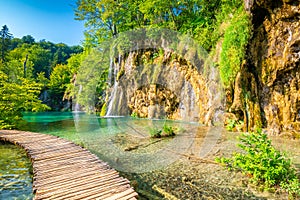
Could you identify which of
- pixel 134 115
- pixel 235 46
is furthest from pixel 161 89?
pixel 235 46

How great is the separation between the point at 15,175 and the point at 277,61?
8.74 meters

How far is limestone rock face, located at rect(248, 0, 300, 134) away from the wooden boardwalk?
6497mm

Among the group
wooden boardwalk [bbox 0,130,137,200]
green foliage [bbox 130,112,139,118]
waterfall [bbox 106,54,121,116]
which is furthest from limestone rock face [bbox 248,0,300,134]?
waterfall [bbox 106,54,121,116]

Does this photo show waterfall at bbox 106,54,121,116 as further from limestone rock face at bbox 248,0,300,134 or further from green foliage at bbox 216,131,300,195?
green foliage at bbox 216,131,300,195

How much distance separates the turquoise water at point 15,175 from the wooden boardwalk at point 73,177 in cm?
33

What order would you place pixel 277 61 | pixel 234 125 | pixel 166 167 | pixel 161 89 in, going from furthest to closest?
pixel 161 89 → pixel 234 125 → pixel 277 61 → pixel 166 167

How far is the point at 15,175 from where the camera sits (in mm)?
4980

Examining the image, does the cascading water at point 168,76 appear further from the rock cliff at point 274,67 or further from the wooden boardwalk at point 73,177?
the wooden boardwalk at point 73,177

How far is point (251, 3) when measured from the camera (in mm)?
8656

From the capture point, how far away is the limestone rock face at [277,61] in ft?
24.9

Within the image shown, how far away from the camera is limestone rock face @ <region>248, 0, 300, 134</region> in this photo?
759cm

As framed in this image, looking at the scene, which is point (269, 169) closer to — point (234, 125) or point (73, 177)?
point (73, 177)

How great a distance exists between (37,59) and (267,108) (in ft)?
188

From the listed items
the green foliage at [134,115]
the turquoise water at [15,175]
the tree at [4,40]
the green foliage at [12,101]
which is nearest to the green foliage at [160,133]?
the turquoise water at [15,175]
